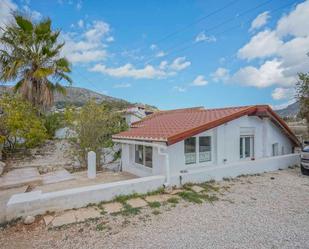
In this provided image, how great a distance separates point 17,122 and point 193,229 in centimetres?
1512

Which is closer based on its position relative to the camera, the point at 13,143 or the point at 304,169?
the point at 304,169

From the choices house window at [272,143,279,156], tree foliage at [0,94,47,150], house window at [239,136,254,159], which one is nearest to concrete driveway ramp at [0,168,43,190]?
tree foliage at [0,94,47,150]

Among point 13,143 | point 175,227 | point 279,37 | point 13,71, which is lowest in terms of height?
point 175,227

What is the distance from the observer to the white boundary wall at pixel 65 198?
22.2ft

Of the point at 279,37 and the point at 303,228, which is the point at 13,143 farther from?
the point at 279,37

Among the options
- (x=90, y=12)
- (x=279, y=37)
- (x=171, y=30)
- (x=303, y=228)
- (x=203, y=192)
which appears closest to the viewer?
(x=303, y=228)

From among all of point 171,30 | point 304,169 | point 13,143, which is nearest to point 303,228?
point 304,169

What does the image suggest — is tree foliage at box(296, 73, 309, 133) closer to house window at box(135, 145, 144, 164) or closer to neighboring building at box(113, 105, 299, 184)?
neighboring building at box(113, 105, 299, 184)

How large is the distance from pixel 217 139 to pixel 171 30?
11.7 metres

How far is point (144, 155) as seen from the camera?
493 inches

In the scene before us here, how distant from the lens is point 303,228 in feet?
19.9

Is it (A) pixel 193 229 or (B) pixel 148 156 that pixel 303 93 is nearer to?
(B) pixel 148 156

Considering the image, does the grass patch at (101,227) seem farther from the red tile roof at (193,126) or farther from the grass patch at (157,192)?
the red tile roof at (193,126)

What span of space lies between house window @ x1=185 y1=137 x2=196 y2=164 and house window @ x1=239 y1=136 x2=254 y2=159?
3823 millimetres
